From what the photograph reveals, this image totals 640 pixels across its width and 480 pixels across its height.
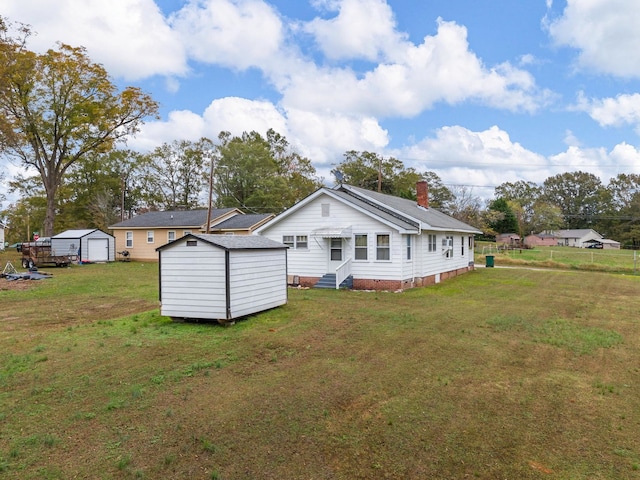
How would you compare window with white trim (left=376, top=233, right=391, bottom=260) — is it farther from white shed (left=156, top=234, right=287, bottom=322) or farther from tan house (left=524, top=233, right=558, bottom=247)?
tan house (left=524, top=233, right=558, bottom=247)

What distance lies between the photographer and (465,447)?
4.05 m

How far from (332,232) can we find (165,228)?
1979 centimetres

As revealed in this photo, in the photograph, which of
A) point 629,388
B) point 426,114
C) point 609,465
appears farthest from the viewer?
point 426,114

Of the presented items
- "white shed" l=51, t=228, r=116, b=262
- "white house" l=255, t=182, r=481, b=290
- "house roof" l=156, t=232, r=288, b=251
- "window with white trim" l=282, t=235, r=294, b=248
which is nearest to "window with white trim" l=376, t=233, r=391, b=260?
"white house" l=255, t=182, r=481, b=290

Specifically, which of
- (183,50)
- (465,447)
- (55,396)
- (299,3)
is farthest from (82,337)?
(299,3)

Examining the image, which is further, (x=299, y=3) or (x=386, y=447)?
(x=299, y=3)

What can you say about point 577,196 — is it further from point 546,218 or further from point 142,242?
point 142,242

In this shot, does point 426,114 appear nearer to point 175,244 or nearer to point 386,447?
point 175,244

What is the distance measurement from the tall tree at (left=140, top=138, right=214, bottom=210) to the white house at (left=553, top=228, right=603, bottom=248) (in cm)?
6394

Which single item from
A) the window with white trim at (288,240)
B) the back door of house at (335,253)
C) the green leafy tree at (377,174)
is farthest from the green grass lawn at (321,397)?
the green leafy tree at (377,174)

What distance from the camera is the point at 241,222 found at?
32750mm

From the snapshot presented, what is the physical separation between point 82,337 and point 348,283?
10.3 meters

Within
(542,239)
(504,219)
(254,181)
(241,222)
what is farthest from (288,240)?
(542,239)

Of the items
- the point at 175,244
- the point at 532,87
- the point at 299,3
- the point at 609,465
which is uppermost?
the point at 299,3
